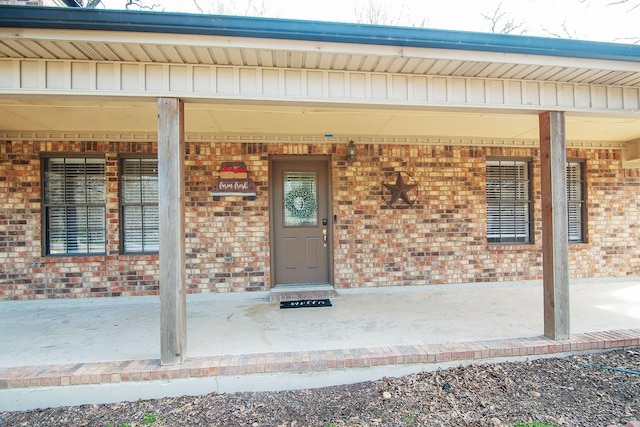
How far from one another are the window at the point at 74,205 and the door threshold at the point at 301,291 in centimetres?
271

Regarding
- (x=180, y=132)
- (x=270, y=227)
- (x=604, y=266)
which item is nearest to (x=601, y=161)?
(x=604, y=266)

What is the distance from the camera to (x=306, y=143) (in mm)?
5480

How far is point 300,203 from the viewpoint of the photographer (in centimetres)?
563

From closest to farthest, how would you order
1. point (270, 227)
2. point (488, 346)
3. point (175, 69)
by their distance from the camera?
point (175, 69) → point (488, 346) → point (270, 227)

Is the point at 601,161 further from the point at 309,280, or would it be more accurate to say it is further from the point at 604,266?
the point at 309,280

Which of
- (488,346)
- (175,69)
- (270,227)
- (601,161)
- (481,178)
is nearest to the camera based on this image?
(175,69)

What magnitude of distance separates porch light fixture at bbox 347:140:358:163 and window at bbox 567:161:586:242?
13.1 ft

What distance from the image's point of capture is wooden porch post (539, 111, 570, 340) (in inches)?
136

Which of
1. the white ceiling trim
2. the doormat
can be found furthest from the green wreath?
the doormat

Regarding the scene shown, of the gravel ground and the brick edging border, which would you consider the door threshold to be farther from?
the gravel ground

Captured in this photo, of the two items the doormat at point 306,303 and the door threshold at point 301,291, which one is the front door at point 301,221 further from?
the doormat at point 306,303

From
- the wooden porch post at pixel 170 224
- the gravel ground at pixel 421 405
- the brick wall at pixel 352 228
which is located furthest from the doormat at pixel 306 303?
the wooden porch post at pixel 170 224

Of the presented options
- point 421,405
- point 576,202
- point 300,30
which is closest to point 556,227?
point 421,405

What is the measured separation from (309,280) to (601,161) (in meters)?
5.61
